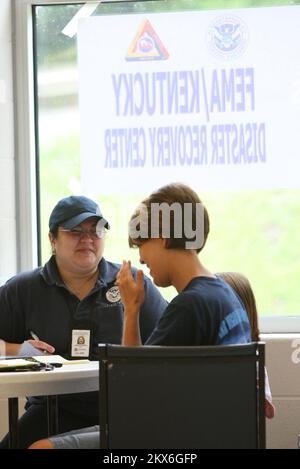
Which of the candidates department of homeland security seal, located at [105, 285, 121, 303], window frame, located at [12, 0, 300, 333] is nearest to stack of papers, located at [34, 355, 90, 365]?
department of homeland security seal, located at [105, 285, 121, 303]

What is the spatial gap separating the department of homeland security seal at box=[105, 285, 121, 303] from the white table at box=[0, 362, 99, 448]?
17.9 inches

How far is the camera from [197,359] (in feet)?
6.57

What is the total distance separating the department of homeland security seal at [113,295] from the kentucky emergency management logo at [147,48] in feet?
5.13

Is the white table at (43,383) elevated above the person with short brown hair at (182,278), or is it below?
below

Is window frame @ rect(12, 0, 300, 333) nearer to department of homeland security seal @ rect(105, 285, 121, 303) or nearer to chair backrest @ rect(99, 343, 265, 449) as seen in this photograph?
department of homeland security seal @ rect(105, 285, 121, 303)

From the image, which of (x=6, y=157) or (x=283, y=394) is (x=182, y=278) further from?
(x=6, y=157)

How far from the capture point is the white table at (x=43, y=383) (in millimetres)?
2562

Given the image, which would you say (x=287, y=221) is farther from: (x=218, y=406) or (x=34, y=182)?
(x=218, y=406)

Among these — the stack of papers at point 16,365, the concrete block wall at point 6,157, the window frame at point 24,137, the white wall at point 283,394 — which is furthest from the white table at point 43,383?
the window frame at point 24,137

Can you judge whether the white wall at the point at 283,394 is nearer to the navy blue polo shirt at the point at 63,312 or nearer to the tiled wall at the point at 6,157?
the navy blue polo shirt at the point at 63,312

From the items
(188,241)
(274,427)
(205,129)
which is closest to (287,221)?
(205,129)

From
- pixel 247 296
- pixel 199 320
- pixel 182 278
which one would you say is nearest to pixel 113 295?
pixel 247 296

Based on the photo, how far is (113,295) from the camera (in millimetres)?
3219

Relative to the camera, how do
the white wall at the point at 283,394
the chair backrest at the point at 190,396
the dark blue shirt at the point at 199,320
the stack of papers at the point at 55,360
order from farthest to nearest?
the white wall at the point at 283,394 → the stack of papers at the point at 55,360 → the dark blue shirt at the point at 199,320 → the chair backrest at the point at 190,396
